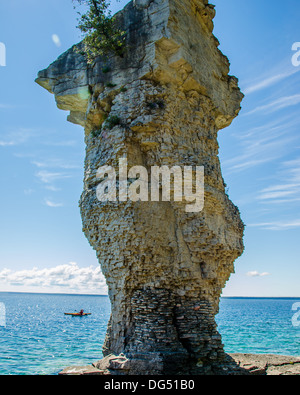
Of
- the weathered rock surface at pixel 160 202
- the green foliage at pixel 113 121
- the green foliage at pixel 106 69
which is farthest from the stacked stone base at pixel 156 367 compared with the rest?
the green foliage at pixel 106 69

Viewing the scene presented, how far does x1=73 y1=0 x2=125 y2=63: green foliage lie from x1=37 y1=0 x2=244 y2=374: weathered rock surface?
0.41 meters

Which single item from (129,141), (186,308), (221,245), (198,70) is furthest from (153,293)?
(198,70)

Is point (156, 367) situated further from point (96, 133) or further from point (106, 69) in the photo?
point (106, 69)

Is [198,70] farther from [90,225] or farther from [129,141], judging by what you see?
[90,225]

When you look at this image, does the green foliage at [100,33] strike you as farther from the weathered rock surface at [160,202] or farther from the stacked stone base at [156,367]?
the stacked stone base at [156,367]

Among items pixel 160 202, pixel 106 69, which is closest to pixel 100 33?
pixel 106 69

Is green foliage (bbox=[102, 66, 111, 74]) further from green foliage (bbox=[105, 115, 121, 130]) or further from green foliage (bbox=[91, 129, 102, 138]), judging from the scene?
green foliage (bbox=[91, 129, 102, 138])

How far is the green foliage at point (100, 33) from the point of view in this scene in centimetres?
1377

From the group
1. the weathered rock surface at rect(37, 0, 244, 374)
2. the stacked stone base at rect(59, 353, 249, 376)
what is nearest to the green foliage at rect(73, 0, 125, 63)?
the weathered rock surface at rect(37, 0, 244, 374)

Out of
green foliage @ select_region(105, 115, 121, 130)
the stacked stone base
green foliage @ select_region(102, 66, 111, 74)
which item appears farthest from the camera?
green foliage @ select_region(102, 66, 111, 74)

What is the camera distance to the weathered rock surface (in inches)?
435

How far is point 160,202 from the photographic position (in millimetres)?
12430

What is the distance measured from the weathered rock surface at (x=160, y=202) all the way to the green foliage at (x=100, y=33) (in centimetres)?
41
